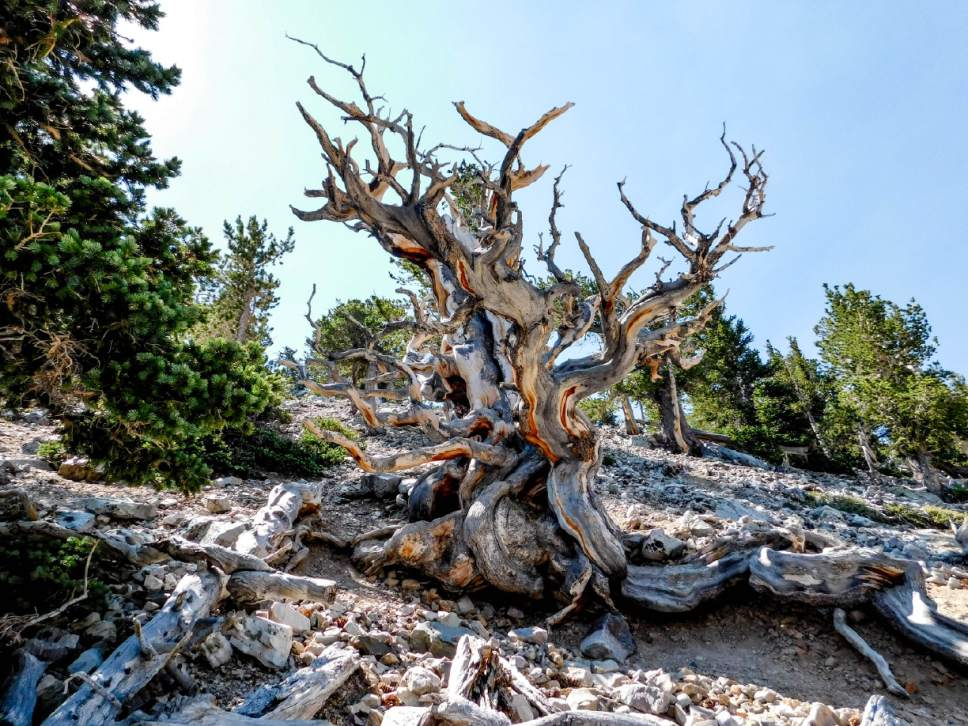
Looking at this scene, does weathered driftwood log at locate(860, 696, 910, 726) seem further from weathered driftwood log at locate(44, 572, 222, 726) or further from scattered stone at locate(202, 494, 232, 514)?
scattered stone at locate(202, 494, 232, 514)

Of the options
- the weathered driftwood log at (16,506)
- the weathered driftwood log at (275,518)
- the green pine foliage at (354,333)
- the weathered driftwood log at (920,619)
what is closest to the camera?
the weathered driftwood log at (920,619)

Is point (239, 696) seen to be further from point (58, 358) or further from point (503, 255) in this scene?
point (503, 255)

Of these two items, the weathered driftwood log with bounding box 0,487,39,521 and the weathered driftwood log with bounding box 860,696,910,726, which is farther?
the weathered driftwood log with bounding box 0,487,39,521

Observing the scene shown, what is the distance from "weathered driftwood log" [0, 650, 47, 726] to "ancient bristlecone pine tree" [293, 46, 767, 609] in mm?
2830

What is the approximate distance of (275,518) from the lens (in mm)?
6172

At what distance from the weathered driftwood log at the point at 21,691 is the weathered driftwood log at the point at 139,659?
180mm

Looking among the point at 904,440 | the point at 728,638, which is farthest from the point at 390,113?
the point at 904,440

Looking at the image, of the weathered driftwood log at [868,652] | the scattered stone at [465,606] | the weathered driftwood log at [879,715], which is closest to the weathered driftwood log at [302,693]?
the scattered stone at [465,606]

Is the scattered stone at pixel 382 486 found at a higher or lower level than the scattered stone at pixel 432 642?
higher

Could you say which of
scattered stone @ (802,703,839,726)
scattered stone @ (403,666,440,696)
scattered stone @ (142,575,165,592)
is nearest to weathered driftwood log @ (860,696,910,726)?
scattered stone @ (802,703,839,726)

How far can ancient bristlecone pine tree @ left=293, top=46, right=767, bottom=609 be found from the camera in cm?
583

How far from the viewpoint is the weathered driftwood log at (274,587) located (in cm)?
412

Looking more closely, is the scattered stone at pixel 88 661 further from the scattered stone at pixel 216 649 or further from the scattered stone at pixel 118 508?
the scattered stone at pixel 118 508

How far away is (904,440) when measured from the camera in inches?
720
